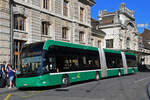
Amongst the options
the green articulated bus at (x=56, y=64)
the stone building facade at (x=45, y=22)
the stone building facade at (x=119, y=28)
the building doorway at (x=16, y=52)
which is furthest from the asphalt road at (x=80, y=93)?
the stone building facade at (x=119, y=28)

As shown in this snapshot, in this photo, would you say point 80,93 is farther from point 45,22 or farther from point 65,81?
point 45,22

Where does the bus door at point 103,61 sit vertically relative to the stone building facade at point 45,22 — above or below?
below

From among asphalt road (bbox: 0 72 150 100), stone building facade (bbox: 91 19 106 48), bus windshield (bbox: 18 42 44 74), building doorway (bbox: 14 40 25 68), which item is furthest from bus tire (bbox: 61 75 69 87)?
stone building facade (bbox: 91 19 106 48)

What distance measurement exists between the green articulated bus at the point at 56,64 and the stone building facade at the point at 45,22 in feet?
16.7

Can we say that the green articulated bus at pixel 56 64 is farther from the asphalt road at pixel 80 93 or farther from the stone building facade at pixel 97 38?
the stone building facade at pixel 97 38

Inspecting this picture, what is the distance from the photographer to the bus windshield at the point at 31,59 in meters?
→ 12.4

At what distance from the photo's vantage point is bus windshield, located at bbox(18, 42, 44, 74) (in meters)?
12.4

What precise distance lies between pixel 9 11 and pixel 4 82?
643cm

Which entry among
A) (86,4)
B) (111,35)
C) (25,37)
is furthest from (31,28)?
(111,35)

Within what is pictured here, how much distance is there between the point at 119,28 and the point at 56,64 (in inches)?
1298

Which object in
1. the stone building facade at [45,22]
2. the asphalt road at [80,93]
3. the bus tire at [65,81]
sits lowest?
the asphalt road at [80,93]

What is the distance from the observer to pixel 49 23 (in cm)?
2291

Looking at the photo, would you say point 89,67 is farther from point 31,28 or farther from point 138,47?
point 138,47

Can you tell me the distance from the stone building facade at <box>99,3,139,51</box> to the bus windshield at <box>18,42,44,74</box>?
103 feet
